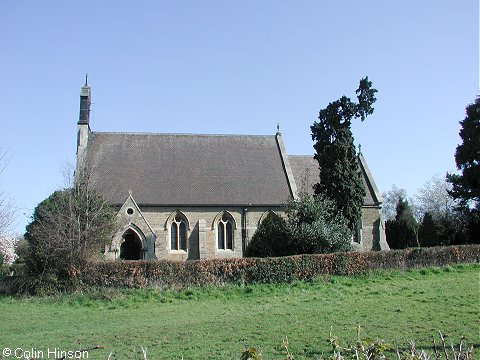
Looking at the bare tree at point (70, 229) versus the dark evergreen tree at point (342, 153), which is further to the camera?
the dark evergreen tree at point (342, 153)

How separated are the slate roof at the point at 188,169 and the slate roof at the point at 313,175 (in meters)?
1.83

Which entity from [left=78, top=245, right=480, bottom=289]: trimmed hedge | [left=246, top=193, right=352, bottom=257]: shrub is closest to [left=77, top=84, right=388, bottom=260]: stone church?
[left=246, top=193, right=352, bottom=257]: shrub

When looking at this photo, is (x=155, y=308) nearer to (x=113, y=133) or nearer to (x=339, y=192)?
(x=339, y=192)

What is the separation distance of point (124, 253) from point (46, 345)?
19.8 m

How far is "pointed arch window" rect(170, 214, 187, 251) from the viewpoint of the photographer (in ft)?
111

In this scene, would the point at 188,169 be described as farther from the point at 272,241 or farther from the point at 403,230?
the point at 403,230

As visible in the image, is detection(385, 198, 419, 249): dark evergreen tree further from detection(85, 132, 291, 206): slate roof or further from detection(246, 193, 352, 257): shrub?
detection(246, 193, 352, 257): shrub

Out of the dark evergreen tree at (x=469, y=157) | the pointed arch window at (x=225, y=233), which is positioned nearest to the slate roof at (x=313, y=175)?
the pointed arch window at (x=225, y=233)

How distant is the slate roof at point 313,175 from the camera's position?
3822cm

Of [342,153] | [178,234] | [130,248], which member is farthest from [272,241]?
[130,248]

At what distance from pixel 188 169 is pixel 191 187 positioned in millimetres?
1964

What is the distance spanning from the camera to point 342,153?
29.4 meters

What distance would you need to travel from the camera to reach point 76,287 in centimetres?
2275

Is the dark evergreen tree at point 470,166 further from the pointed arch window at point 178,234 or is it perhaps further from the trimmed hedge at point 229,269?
the pointed arch window at point 178,234
